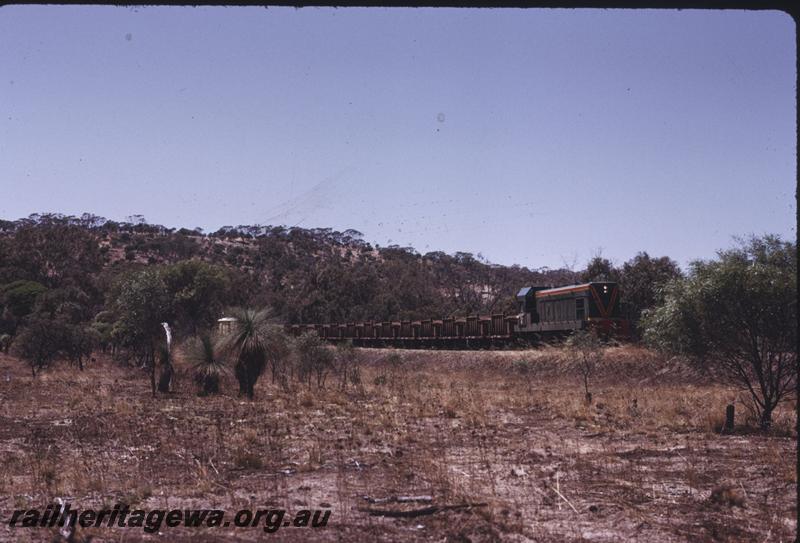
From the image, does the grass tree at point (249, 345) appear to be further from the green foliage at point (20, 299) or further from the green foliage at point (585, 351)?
the green foliage at point (20, 299)

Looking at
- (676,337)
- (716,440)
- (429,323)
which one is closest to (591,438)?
(716,440)

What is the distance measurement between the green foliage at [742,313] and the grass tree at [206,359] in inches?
546

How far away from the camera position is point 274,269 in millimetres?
93125

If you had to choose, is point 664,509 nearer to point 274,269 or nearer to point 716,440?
point 716,440

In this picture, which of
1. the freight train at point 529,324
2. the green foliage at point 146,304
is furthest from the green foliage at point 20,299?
the green foliage at point 146,304

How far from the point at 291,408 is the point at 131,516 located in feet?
40.2

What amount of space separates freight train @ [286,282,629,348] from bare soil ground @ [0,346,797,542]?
1205cm

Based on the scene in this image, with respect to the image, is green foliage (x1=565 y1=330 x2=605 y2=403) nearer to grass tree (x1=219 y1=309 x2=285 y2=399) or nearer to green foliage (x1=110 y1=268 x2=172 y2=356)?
grass tree (x1=219 y1=309 x2=285 y2=399)

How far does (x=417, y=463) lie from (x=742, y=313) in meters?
8.99

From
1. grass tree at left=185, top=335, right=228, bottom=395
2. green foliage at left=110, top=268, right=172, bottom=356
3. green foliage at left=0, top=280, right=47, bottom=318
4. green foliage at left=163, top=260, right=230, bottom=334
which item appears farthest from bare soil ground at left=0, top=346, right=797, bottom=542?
green foliage at left=0, top=280, right=47, bottom=318

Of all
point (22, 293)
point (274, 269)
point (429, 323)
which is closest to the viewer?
point (429, 323)

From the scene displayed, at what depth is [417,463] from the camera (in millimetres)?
12102

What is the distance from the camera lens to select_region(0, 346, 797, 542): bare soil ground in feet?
27.9

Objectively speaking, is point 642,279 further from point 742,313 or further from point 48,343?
point 48,343
